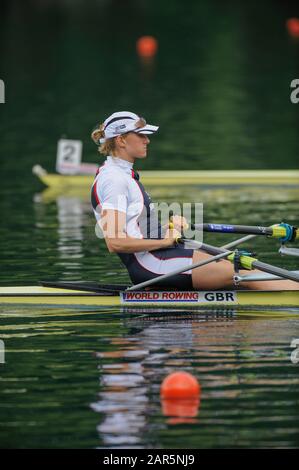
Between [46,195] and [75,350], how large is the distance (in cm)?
1009

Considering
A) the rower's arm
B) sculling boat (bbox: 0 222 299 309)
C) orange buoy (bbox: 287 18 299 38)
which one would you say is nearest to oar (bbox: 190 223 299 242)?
sculling boat (bbox: 0 222 299 309)

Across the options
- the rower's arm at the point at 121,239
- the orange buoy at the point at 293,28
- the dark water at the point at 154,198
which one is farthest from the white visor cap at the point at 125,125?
the orange buoy at the point at 293,28

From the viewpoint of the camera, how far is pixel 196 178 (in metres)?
20.8

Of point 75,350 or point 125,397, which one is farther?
point 75,350

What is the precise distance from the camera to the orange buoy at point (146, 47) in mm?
39925

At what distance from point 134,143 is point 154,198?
8.40 meters

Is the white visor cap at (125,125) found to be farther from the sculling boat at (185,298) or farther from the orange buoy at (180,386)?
the orange buoy at (180,386)

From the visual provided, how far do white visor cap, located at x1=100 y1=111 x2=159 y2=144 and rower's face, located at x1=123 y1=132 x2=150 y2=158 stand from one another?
5cm

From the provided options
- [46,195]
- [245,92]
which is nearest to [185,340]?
[46,195]

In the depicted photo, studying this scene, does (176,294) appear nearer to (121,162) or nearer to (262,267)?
(262,267)

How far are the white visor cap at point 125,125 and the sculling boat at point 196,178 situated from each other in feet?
30.8

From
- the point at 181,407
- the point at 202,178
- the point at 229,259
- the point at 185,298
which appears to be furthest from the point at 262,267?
the point at 202,178

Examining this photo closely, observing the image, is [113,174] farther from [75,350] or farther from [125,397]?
[125,397]
